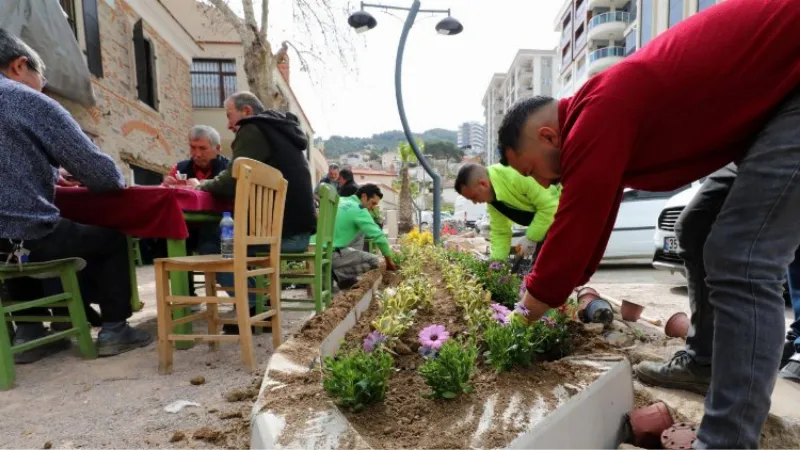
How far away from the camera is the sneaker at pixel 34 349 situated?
2697mm

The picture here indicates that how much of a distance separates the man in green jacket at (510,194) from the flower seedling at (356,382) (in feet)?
8.02

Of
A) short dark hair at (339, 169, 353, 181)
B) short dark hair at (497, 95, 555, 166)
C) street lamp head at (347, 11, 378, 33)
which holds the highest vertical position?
street lamp head at (347, 11, 378, 33)

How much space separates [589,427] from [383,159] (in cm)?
9813

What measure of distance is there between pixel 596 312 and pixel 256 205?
2219mm

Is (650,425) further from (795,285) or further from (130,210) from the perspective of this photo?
(130,210)

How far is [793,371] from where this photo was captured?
1.74 m

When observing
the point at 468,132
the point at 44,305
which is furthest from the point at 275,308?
the point at 468,132

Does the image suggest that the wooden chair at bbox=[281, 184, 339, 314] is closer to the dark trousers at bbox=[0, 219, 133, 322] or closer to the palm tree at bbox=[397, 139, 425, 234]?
the dark trousers at bbox=[0, 219, 133, 322]

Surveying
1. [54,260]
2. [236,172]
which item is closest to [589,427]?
[236,172]

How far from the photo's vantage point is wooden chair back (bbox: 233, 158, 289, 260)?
7.63ft

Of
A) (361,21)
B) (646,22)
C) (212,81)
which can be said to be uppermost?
(646,22)

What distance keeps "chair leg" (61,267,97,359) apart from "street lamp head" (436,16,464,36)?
8.26 metres

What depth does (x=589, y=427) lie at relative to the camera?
1340 mm

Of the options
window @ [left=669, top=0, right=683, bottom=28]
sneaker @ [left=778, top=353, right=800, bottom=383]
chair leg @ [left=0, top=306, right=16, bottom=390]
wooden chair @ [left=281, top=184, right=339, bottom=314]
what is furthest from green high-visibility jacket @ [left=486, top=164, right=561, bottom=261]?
window @ [left=669, top=0, right=683, bottom=28]
